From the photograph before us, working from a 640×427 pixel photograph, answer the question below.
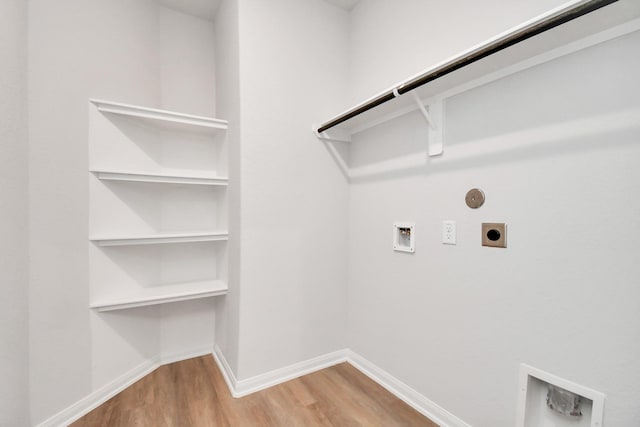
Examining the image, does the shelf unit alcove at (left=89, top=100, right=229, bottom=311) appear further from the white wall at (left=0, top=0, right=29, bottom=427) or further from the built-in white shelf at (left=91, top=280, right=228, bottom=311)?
the white wall at (left=0, top=0, right=29, bottom=427)

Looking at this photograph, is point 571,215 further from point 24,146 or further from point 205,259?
point 24,146

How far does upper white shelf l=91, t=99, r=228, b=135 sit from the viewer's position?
1611 millimetres

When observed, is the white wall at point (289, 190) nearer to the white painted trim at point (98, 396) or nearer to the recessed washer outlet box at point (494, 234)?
the white painted trim at point (98, 396)

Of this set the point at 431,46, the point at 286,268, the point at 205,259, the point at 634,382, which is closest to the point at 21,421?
the point at 205,259

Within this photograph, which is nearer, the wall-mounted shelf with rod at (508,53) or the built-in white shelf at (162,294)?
the wall-mounted shelf with rod at (508,53)

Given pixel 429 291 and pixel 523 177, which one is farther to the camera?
pixel 429 291

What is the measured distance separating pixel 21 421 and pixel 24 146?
1267 mm

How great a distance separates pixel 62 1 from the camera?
1446 mm

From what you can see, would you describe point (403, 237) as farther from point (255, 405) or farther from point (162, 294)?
point (162, 294)

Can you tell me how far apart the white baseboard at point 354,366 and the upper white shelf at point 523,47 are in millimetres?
1643

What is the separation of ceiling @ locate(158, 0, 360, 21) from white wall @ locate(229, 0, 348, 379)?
7 cm

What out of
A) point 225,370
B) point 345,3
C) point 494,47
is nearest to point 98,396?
point 225,370

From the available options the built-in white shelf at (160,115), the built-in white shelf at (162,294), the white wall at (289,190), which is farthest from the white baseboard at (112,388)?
the built-in white shelf at (160,115)

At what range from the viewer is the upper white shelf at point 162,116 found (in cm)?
161
